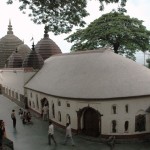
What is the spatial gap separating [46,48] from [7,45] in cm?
1500

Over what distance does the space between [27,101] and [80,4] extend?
2349 cm

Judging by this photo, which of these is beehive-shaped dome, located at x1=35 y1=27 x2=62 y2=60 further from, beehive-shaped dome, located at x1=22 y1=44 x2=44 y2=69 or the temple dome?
the temple dome

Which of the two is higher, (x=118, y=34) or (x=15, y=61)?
(x=118, y=34)

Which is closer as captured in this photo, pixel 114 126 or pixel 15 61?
pixel 114 126

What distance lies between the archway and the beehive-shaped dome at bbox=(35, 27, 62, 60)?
23146 mm

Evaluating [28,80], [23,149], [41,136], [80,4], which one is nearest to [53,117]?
[41,136]

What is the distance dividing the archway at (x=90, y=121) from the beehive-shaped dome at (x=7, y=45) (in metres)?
36.4

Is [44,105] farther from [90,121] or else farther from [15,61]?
[15,61]

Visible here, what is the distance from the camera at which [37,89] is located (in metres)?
31.2

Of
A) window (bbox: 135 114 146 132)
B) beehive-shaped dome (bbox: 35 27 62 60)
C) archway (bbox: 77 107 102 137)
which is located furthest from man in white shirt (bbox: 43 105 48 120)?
beehive-shaped dome (bbox: 35 27 62 60)

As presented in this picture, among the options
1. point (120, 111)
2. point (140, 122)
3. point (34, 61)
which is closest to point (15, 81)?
point (34, 61)

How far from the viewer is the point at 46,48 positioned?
46094 mm

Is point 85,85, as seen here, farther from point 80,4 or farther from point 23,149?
point 80,4

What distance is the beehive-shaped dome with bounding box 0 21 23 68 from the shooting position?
186ft
